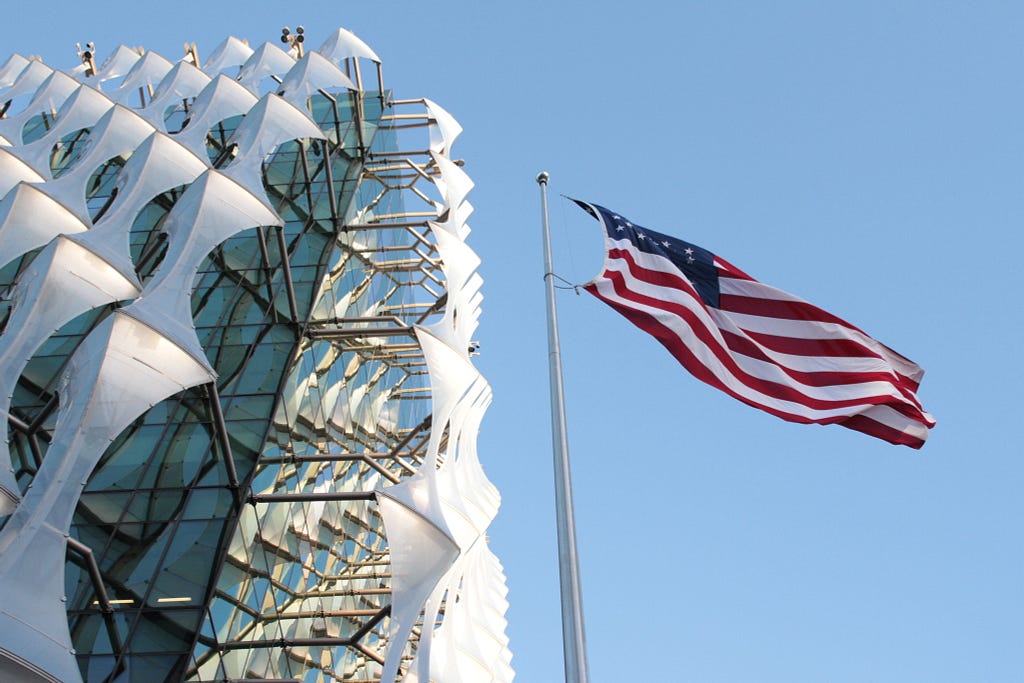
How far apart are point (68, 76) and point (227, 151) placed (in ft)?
27.3

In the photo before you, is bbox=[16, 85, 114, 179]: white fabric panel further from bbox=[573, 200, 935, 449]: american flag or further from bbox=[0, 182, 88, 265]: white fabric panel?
bbox=[573, 200, 935, 449]: american flag

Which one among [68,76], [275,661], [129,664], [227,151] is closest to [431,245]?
[227,151]

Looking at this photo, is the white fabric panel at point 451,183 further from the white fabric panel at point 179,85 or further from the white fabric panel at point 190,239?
the white fabric panel at point 190,239

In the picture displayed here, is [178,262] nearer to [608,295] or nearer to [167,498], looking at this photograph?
[167,498]

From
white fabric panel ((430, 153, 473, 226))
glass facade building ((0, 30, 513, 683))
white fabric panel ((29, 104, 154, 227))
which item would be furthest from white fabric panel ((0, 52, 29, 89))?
white fabric panel ((430, 153, 473, 226))

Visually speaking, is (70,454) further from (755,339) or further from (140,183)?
(755,339)

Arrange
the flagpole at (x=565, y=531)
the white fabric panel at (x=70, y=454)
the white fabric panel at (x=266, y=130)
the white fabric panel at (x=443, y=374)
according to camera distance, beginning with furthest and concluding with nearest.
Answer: the white fabric panel at (x=266, y=130) < the white fabric panel at (x=443, y=374) < the white fabric panel at (x=70, y=454) < the flagpole at (x=565, y=531)

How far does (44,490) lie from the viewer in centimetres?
1493

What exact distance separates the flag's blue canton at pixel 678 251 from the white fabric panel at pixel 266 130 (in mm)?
9753

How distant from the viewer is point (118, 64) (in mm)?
38375

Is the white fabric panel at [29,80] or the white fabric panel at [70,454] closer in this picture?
the white fabric panel at [70,454]

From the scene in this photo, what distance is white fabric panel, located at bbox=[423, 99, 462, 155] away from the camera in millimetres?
34125

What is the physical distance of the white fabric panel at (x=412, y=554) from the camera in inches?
726

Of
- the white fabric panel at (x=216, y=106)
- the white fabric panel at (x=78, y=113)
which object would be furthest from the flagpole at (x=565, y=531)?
the white fabric panel at (x=78, y=113)
